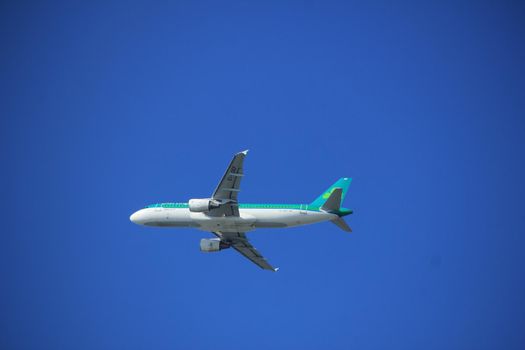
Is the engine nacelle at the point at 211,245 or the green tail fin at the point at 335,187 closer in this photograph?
the green tail fin at the point at 335,187

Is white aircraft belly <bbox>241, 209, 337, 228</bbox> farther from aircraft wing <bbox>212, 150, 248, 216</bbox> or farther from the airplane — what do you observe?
aircraft wing <bbox>212, 150, 248, 216</bbox>

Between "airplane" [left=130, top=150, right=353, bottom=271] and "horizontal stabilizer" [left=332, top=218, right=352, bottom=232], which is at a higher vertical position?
"airplane" [left=130, top=150, right=353, bottom=271]

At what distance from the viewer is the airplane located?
171 ft

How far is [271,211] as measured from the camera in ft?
177

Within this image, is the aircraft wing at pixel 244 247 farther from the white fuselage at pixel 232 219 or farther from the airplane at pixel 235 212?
the white fuselage at pixel 232 219

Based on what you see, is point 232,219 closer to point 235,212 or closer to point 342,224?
point 235,212

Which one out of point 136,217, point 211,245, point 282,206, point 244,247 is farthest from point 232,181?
point 136,217

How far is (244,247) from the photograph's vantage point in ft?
202

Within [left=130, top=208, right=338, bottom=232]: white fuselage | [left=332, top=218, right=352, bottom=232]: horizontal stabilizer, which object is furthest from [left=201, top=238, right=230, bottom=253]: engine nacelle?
[left=332, top=218, right=352, bottom=232]: horizontal stabilizer

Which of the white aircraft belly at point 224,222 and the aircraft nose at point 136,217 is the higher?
the aircraft nose at point 136,217

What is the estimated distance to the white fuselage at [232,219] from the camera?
174 ft

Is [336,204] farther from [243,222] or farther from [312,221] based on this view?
[243,222]

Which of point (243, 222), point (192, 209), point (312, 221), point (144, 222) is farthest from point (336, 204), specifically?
point (144, 222)

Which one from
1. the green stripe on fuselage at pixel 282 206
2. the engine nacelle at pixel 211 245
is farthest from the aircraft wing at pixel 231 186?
the engine nacelle at pixel 211 245
